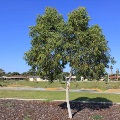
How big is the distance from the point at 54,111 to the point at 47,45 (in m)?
4.12

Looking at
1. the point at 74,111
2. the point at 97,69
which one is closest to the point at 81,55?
the point at 97,69

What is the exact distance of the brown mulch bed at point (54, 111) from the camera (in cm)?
1534

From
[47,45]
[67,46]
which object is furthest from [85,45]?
[47,45]

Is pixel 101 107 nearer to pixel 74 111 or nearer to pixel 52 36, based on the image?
pixel 74 111

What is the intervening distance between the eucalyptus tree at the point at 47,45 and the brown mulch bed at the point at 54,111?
6.63ft

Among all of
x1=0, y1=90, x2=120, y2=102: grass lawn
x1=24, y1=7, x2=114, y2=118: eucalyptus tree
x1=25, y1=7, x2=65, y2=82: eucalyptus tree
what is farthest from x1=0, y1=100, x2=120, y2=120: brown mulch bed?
x1=0, y1=90, x2=120, y2=102: grass lawn

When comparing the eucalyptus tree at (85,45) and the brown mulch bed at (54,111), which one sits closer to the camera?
the eucalyptus tree at (85,45)

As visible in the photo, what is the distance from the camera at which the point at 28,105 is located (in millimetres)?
18000

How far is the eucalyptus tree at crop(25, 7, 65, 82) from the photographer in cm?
1448

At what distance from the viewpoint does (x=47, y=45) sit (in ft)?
48.3

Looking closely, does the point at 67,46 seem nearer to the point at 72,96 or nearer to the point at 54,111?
the point at 54,111

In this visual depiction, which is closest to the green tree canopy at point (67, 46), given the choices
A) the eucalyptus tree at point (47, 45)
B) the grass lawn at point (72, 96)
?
the eucalyptus tree at point (47, 45)

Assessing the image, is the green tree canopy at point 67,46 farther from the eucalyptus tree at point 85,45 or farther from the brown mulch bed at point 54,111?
the brown mulch bed at point 54,111

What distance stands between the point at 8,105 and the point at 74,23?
6.25 m
